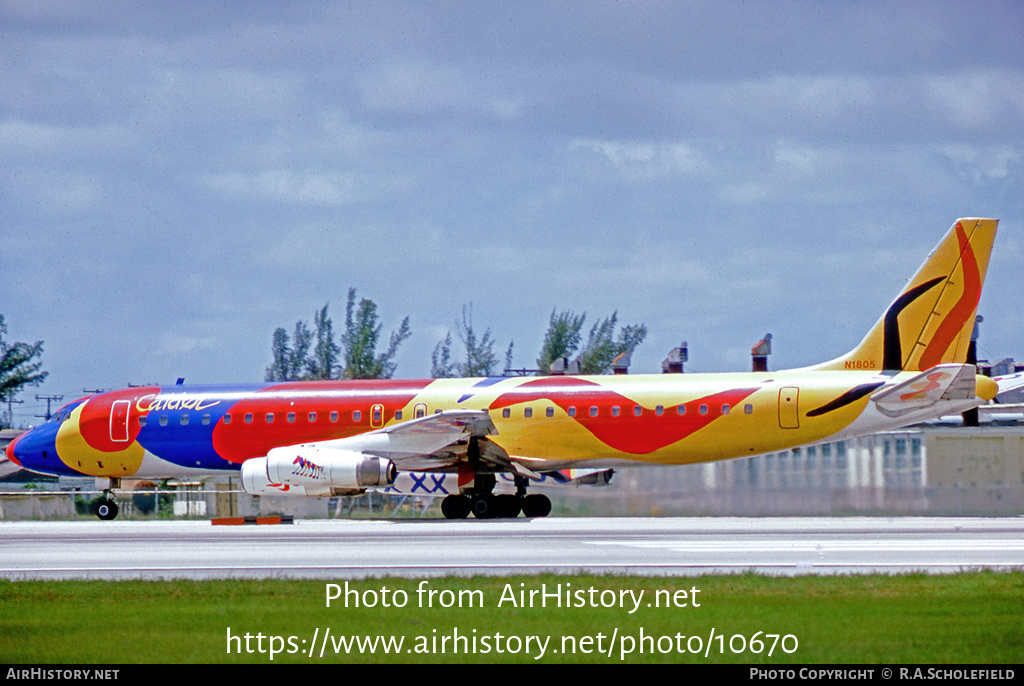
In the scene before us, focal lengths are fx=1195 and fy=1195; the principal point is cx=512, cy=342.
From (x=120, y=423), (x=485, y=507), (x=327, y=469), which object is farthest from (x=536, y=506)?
(x=120, y=423)

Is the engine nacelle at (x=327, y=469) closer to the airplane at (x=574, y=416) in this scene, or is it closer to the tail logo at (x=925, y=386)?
the airplane at (x=574, y=416)

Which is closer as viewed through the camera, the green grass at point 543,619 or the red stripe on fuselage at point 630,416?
the green grass at point 543,619

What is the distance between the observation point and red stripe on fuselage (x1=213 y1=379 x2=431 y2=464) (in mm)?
29219

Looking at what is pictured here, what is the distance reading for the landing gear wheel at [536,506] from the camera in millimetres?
28297

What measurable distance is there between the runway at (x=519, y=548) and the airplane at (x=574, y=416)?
4.92ft

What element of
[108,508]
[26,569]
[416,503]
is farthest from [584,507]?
[26,569]

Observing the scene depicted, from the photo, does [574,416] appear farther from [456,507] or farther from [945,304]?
[945,304]

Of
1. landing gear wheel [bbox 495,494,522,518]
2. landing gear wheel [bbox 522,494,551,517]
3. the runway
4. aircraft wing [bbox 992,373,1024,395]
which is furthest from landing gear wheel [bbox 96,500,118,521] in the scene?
aircraft wing [bbox 992,373,1024,395]

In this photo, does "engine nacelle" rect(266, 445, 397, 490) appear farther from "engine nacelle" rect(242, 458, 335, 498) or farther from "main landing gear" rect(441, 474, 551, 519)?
"main landing gear" rect(441, 474, 551, 519)

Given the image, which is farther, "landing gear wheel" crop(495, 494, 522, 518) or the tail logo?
"landing gear wheel" crop(495, 494, 522, 518)

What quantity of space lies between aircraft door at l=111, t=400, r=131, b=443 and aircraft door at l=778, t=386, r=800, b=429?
16.5 meters

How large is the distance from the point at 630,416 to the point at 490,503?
3828 mm

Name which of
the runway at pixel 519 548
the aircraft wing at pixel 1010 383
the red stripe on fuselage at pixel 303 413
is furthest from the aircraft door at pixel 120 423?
the aircraft wing at pixel 1010 383

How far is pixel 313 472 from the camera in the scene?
26.8m
